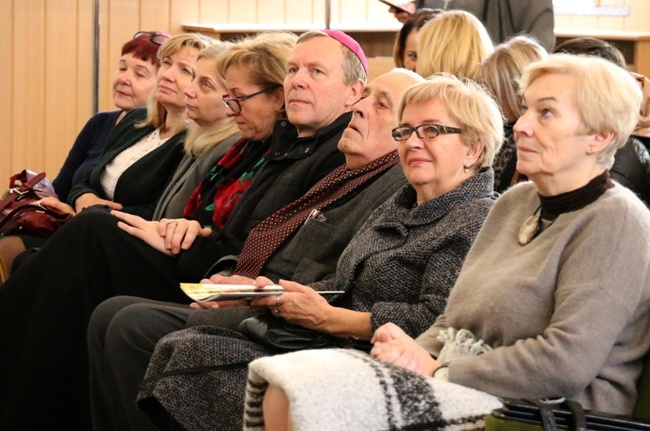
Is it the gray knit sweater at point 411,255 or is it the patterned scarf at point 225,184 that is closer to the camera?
the gray knit sweater at point 411,255

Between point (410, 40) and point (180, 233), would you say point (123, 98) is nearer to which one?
point (410, 40)

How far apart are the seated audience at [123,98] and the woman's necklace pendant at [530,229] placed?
10.4 feet

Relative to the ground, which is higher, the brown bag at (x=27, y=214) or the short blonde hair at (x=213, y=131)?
the short blonde hair at (x=213, y=131)

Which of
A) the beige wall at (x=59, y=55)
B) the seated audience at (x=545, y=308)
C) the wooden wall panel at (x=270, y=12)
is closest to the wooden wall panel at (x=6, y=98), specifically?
the beige wall at (x=59, y=55)

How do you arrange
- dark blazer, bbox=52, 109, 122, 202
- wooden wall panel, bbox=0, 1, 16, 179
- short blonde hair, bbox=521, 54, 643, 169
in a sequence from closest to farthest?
short blonde hair, bbox=521, 54, 643, 169
dark blazer, bbox=52, 109, 122, 202
wooden wall panel, bbox=0, 1, 16, 179

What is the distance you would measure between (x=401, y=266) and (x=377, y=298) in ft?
0.35

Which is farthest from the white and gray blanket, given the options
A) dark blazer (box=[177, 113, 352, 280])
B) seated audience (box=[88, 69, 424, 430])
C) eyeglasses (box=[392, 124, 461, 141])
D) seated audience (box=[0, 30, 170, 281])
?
seated audience (box=[0, 30, 170, 281])

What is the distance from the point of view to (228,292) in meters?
2.44

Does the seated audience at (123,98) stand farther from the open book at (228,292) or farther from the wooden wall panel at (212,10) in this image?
the open book at (228,292)

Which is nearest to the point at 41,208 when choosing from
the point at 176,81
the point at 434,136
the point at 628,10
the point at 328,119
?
the point at 176,81

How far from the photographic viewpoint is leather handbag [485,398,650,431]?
1604 mm

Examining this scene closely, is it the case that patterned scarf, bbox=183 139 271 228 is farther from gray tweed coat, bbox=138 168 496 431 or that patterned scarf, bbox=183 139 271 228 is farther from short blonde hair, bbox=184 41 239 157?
gray tweed coat, bbox=138 168 496 431

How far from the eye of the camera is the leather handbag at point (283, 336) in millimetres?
2404

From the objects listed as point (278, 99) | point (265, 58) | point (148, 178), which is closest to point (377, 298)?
point (278, 99)
